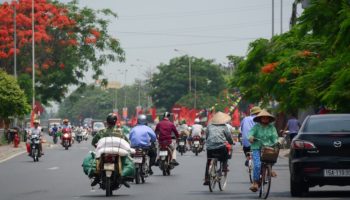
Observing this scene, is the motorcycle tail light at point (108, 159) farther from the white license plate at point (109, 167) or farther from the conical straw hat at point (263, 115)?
the conical straw hat at point (263, 115)

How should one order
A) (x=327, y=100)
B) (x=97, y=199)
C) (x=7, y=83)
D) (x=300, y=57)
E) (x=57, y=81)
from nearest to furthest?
1. (x=97, y=199)
2. (x=327, y=100)
3. (x=300, y=57)
4. (x=7, y=83)
5. (x=57, y=81)

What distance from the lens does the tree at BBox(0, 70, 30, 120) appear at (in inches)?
2675

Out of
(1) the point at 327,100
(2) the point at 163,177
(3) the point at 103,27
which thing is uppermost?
(3) the point at 103,27

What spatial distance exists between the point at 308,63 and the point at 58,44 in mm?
44758

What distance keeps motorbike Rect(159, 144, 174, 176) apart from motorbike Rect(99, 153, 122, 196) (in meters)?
9.05

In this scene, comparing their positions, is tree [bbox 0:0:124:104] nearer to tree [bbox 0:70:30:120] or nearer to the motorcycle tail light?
tree [bbox 0:70:30:120]

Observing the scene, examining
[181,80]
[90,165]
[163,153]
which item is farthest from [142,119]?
[181,80]

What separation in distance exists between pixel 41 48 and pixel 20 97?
51.2ft

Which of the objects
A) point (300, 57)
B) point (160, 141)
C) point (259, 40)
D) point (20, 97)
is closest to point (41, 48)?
point (20, 97)

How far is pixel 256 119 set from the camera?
22.2 meters

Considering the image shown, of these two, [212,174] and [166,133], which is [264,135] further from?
[166,133]

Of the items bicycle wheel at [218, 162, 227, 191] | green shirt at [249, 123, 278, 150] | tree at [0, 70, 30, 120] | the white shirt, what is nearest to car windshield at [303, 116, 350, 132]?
green shirt at [249, 123, 278, 150]

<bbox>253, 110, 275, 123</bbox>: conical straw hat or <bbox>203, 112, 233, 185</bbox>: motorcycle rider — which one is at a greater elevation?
<bbox>253, 110, 275, 123</bbox>: conical straw hat

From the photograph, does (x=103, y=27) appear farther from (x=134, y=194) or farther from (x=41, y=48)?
(x=134, y=194)
